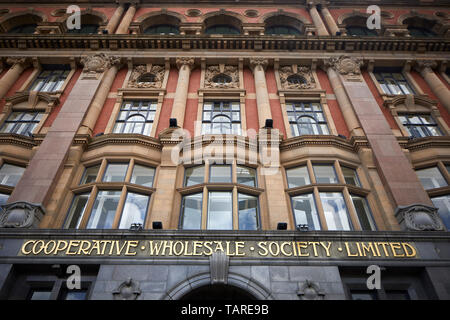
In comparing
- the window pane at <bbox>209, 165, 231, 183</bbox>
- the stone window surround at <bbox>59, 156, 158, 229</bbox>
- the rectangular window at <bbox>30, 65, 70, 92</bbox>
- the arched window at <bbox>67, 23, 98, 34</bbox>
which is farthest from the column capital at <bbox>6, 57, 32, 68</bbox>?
the window pane at <bbox>209, 165, 231, 183</bbox>

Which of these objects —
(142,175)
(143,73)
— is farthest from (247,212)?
(143,73)

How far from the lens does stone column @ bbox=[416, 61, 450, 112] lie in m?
17.9

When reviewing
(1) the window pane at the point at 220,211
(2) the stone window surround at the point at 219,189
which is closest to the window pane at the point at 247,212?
(2) the stone window surround at the point at 219,189

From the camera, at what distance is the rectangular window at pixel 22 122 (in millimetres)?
16159

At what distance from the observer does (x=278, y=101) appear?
59.2 ft

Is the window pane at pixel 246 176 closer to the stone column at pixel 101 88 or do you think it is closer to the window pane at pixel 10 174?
the stone column at pixel 101 88

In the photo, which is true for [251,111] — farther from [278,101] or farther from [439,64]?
[439,64]

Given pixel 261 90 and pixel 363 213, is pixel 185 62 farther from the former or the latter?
pixel 363 213

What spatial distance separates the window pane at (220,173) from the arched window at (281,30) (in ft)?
49.4

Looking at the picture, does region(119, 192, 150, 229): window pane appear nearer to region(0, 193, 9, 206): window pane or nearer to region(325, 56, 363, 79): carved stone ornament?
region(0, 193, 9, 206): window pane

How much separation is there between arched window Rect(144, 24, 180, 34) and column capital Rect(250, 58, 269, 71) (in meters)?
7.82
